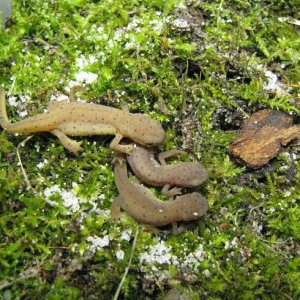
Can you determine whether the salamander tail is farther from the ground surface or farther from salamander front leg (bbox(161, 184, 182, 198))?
salamander front leg (bbox(161, 184, 182, 198))

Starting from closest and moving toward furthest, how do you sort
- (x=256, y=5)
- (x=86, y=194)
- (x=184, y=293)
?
(x=184, y=293) < (x=86, y=194) < (x=256, y=5)

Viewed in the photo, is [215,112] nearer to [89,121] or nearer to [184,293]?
[89,121]

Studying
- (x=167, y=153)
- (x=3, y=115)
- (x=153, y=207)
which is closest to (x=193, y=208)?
(x=153, y=207)

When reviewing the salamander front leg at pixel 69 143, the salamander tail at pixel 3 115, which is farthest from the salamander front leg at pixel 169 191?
the salamander tail at pixel 3 115

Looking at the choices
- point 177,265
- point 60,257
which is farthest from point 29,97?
point 177,265

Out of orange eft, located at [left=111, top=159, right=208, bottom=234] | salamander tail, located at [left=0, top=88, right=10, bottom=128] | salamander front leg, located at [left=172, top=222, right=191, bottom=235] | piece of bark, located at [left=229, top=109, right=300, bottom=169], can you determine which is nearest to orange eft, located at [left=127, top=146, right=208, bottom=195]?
orange eft, located at [left=111, top=159, right=208, bottom=234]
